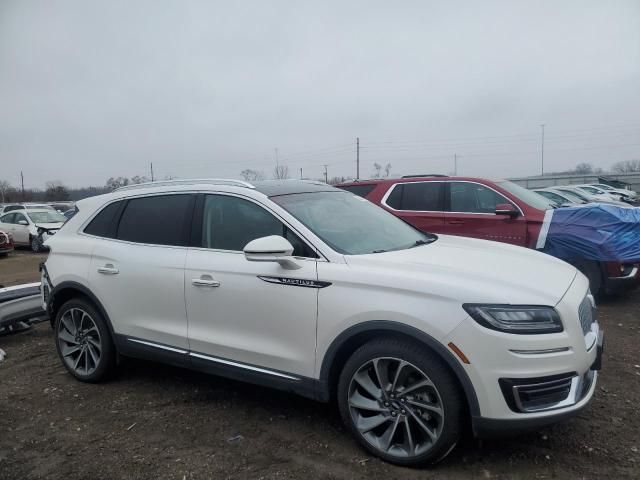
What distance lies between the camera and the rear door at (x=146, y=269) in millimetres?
3840

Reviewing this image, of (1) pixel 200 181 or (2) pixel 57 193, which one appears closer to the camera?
(1) pixel 200 181

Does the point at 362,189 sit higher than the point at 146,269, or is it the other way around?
the point at 362,189

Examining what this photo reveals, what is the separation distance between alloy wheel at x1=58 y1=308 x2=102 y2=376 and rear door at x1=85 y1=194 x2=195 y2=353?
376 millimetres

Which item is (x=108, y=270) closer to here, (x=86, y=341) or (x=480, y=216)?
(x=86, y=341)

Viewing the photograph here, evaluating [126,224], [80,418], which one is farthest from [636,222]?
[80,418]

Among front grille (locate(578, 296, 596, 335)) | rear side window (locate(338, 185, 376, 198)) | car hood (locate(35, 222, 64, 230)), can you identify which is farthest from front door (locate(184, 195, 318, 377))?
car hood (locate(35, 222, 64, 230))

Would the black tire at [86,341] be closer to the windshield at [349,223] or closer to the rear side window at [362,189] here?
the windshield at [349,223]

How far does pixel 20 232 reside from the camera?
17578mm

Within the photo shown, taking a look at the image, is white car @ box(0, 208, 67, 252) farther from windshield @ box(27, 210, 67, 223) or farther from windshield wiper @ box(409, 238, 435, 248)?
windshield wiper @ box(409, 238, 435, 248)

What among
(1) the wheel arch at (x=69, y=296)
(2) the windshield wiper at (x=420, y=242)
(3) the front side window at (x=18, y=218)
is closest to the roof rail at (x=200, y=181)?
(1) the wheel arch at (x=69, y=296)

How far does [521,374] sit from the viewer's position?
262cm

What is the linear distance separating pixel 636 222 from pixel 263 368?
18.4ft

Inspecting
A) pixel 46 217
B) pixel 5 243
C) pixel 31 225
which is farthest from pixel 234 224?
pixel 46 217

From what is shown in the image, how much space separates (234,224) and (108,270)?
49.5 inches
